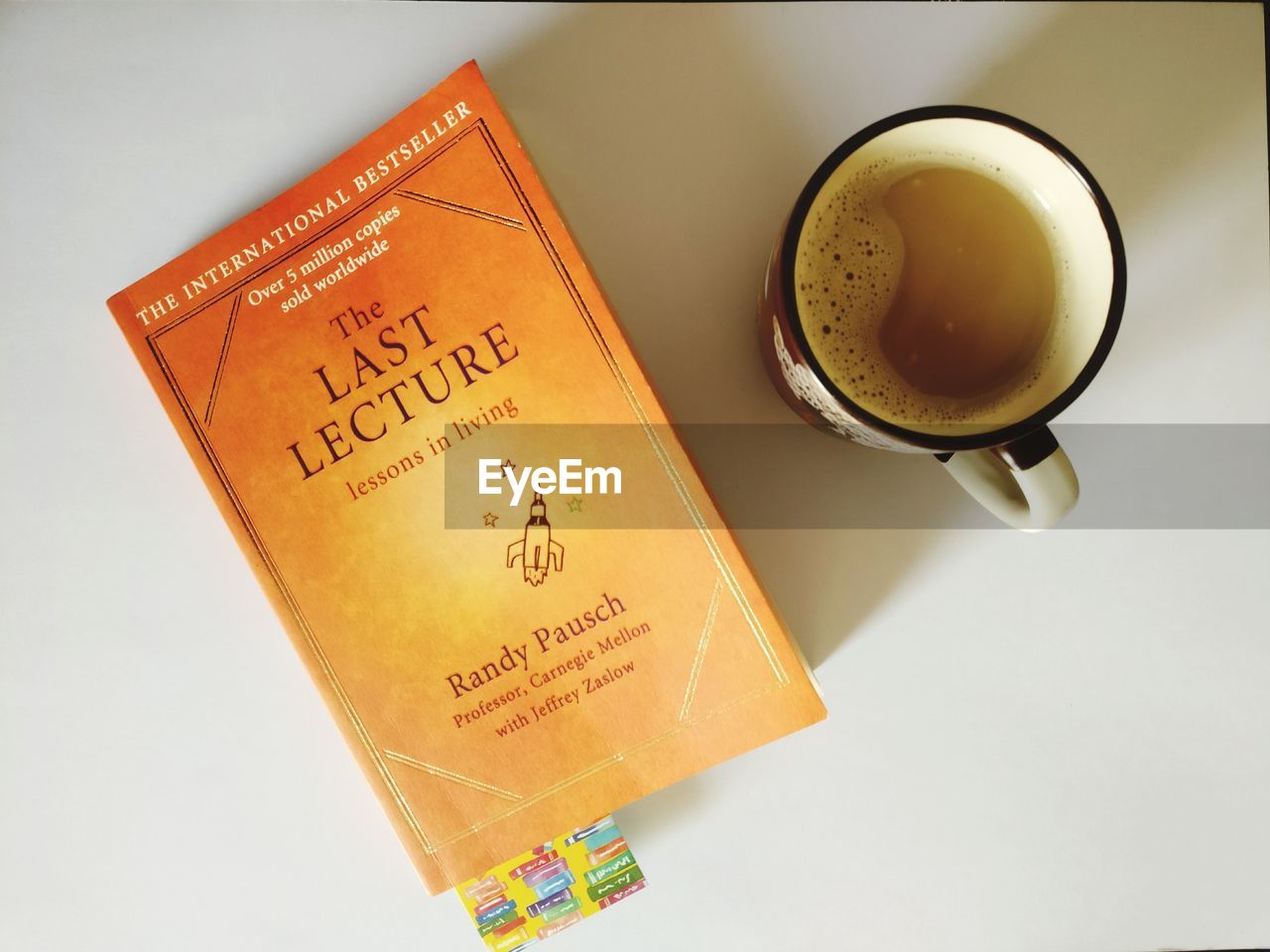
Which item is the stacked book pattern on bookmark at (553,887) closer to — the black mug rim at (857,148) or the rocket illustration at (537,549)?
the rocket illustration at (537,549)

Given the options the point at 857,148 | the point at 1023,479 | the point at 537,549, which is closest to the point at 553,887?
the point at 537,549

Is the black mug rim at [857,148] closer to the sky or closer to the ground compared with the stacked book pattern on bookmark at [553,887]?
closer to the sky

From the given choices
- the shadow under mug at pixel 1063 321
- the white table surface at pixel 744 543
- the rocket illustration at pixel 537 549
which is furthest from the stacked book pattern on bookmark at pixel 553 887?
the shadow under mug at pixel 1063 321

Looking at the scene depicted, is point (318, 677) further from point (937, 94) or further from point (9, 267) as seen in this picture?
point (937, 94)

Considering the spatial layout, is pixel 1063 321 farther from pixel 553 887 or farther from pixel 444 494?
pixel 553 887

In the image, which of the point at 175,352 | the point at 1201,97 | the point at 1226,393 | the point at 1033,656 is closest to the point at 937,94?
the point at 1201,97

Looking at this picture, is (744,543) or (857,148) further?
(744,543)
